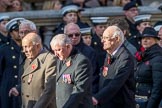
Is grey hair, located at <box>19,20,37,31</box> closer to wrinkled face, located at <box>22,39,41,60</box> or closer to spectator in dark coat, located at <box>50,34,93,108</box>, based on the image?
wrinkled face, located at <box>22,39,41,60</box>

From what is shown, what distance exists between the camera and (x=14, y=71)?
544 inches

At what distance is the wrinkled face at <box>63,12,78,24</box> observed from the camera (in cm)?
1491

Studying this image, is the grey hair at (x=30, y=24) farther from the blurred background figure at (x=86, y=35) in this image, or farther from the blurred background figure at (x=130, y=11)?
the blurred background figure at (x=130, y=11)

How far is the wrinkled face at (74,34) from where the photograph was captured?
13.3m

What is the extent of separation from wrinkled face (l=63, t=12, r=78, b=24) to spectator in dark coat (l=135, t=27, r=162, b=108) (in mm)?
2419

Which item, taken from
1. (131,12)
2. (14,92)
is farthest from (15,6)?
(14,92)

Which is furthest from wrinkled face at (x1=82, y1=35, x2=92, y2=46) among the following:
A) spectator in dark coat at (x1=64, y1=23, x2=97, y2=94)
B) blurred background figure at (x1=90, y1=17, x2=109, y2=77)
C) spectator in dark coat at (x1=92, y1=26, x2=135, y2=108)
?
spectator in dark coat at (x1=92, y1=26, x2=135, y2=108)

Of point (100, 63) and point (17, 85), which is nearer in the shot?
point (17, 85)

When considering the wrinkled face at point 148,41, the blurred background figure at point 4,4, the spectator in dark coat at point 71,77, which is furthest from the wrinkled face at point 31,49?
the blurred background figure at point 4,4

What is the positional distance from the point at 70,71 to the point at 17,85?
6.49 ft

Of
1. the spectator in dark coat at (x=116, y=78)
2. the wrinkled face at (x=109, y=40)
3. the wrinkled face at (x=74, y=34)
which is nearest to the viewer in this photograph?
the spectator in dark coat at (x=116, y=78)

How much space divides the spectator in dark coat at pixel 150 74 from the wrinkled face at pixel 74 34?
1094mm

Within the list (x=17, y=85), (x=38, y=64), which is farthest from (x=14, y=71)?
(x=38, y=64)

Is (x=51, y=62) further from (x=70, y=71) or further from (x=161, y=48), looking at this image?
(x=161, y=48)
